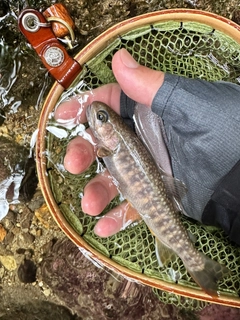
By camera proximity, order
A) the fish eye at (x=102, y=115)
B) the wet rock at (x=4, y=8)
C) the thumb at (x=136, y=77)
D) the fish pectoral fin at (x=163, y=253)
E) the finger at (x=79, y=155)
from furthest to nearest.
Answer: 1. the wet rock at (x=4, y=8)
2. the fish pectoral fin at (x=163, y=253)
3. the finger at (x=79, y=155)
4. the fish eye at (x=102, y=115)
5. the thumb at (x=136, y=77)

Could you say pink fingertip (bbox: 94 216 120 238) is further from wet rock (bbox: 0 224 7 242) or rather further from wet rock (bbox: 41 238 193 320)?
wet rock (bbox: 0 224 7 242)

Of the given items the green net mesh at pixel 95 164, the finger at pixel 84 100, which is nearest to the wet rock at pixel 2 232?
the green net mesh at pixel 95 164

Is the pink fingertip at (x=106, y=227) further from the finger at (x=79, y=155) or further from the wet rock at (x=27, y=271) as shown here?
the wet rock at (x=27, y=271)

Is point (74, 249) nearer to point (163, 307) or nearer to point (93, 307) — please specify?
point (93, 307)

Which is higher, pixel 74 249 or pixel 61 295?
pixel 74 249

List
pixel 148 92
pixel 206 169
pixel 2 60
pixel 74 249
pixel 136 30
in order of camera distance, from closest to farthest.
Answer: pixel 148 92, pixel 206 169, pixel 136 30, pixel 2 60, pixel 74 249

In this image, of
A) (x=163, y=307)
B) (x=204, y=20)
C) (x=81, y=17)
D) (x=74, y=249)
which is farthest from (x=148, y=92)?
(x=163, y=307)

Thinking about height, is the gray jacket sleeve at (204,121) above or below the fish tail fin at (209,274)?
above

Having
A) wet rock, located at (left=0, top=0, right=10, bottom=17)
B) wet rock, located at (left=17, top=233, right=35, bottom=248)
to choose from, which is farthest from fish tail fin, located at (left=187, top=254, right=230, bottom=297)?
wet rock, located at (left=0, top=0, right=10, bottom=17)
